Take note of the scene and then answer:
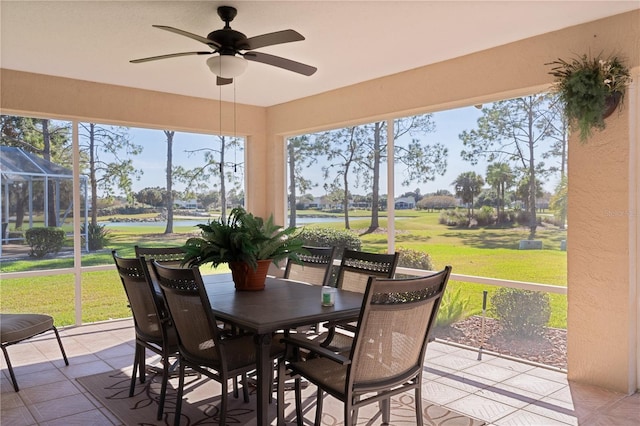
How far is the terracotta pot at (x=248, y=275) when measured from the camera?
326cm

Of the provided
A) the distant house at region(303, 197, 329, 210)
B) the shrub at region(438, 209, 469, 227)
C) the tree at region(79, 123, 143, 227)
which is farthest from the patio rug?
the distant house at region(303, 197, 329, 210)

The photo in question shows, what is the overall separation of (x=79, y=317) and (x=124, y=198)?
1.41 meters

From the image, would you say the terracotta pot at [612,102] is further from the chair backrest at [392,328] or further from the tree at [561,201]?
the chair backrest at [392,328]

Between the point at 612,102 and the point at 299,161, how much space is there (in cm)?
390

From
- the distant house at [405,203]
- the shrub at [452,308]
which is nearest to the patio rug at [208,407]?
the shrub at [452,308]

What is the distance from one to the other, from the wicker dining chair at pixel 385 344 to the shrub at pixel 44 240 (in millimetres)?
3775

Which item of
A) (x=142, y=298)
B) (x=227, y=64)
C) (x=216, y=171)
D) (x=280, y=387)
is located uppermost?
(x=227, y=64)

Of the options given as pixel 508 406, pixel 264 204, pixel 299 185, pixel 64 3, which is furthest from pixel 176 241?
pixel 508 406

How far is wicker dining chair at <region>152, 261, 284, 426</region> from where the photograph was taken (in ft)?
8.35

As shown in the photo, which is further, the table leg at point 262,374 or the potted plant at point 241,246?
the potted plant at point 241,246

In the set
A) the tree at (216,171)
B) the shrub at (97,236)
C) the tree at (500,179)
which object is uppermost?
the tree at (216,171)

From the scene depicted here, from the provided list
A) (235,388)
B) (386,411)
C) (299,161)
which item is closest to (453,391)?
(386,411)

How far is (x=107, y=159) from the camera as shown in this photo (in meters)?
5.49

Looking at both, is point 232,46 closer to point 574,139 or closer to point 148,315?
point 148,315
